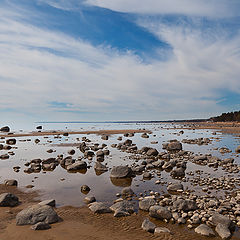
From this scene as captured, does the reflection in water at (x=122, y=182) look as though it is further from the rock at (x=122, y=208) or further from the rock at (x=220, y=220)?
the rock at (x=220, y=220)

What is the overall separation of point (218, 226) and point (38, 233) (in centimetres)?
778

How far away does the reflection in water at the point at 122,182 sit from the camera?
15.6 metres

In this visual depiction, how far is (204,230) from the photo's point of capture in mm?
8430

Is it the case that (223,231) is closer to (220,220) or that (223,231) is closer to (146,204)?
(220,220)

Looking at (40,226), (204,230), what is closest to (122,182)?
(40,226)

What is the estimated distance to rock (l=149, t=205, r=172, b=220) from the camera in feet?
32.0

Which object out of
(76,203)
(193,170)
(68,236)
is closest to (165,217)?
(68,236)

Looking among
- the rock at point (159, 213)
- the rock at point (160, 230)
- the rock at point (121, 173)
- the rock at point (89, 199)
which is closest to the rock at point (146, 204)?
the rock at point (159, 213)

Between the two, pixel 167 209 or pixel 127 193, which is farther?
pixel 127 193

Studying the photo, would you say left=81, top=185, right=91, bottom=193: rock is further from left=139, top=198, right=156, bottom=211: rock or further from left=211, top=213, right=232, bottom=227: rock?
left=211, top=213, right=232, bottom=227: rock

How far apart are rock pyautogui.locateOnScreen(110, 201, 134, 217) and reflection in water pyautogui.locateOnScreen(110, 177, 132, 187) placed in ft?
14.0

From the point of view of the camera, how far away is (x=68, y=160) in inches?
910

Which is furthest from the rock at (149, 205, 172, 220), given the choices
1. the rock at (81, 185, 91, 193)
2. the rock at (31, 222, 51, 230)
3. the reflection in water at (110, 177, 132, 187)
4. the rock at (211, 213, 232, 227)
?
the rock at (81, 185, 91, 193)

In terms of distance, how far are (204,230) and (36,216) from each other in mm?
7623
